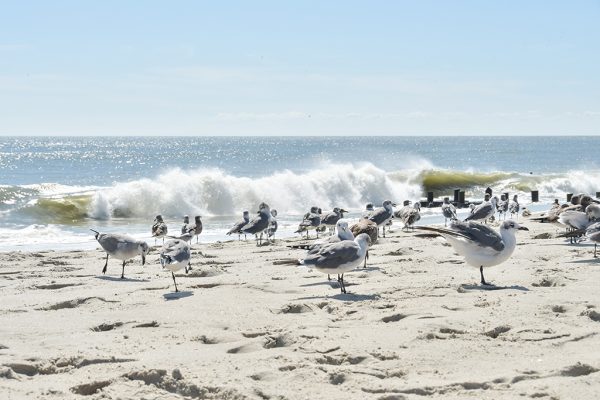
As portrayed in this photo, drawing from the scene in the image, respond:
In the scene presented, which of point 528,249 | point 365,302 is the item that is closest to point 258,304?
point 365,302

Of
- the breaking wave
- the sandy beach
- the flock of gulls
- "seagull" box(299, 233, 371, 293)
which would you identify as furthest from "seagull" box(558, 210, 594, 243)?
the breaking wave

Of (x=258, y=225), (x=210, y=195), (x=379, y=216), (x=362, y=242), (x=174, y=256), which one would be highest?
(x=362, y=242)

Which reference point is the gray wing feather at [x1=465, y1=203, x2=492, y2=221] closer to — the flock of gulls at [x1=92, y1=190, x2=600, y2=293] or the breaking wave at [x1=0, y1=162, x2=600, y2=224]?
the flock of gulls at [x1=92, y1=190, x2=600, y2=293]

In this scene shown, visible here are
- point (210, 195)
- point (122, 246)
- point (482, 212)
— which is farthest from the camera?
point (210, 195)

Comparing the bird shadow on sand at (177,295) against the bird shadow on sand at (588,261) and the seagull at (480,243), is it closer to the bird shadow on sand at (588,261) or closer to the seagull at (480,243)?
the seagull at (480,243)

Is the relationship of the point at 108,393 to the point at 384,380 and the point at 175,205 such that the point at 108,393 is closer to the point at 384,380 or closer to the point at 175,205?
the point at 384,380

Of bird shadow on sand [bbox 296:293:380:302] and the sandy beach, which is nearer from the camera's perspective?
the sandy beach

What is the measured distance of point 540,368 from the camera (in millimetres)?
5984

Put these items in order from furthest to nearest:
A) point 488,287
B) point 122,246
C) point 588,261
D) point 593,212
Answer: point 593,212, point 122,246, point 588,261, point 488,287

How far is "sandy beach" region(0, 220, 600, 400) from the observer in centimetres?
580

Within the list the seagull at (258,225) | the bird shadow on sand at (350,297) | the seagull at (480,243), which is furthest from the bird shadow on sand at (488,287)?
the seagull at (258,225)

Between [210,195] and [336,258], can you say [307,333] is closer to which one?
[336,258]

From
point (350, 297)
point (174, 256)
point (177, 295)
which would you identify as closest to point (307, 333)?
point (350, 297)

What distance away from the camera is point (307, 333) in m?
7.30
